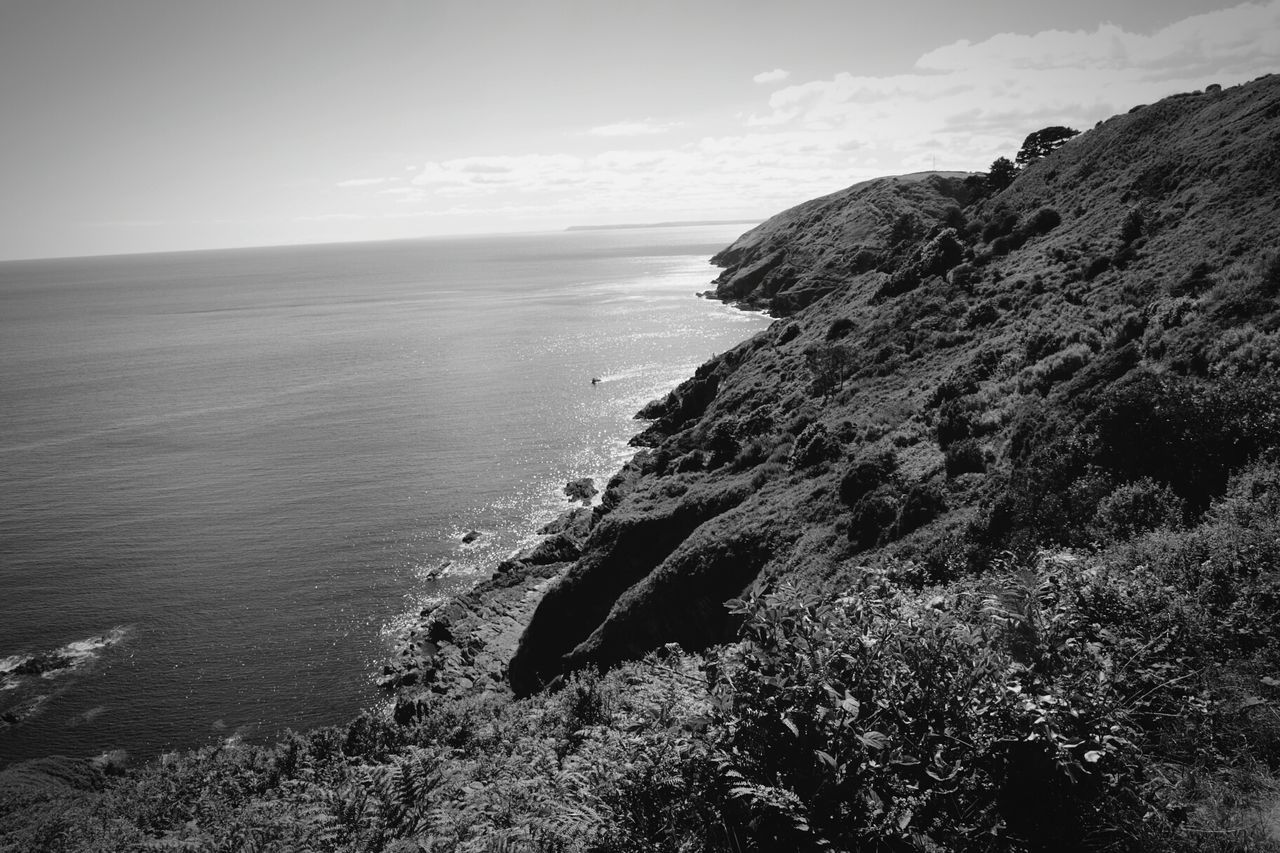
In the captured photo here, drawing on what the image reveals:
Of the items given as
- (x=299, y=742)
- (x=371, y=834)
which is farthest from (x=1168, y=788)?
(x=299, y=742)

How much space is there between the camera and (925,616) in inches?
310

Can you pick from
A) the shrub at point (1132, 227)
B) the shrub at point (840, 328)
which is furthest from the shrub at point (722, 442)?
the shrub at point (1132, 227)

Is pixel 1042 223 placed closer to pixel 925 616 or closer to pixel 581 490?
pixel 581 490

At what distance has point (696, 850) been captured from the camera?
6449mm

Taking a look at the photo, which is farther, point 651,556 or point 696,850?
point 651,556

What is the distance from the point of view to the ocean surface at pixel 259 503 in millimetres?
36875

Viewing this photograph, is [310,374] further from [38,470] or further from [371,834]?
[371,834]

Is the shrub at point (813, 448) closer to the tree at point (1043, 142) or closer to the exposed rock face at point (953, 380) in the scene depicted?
the exposed rock face at point (953, 380)

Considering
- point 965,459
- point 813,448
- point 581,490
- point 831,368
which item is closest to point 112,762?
point 581,490

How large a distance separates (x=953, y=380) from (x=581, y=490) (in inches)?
1364

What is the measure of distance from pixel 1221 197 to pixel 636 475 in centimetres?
4237

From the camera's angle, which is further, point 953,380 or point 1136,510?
point 953,380

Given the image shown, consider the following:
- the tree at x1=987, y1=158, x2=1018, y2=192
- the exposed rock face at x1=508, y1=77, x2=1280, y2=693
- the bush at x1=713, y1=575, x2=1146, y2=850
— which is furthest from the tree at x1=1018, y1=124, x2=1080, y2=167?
the bush at x1=713, y1=575, x2=1146, y2=850

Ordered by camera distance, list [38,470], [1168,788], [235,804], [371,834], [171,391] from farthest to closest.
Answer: [171,391] < [38,470] < [235,804] < [371,834] < [1168,788]
